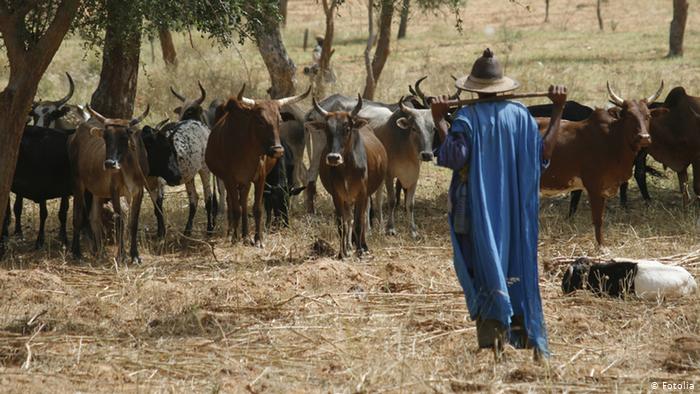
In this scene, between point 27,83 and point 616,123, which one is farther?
point 616,123

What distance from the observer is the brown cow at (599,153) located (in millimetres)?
12445

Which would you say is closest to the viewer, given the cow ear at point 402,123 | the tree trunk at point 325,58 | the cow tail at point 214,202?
the cow ear at point 402,123

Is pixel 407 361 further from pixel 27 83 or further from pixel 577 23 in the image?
pixel 577 23

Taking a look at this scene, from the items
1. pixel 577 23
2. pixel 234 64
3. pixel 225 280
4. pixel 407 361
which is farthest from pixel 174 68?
pixel 577 23

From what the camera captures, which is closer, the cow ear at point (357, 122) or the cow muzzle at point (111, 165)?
the cow muzzle at point (111, 165)

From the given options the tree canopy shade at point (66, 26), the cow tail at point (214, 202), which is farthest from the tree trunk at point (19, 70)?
the cow tail at point (214, 202)

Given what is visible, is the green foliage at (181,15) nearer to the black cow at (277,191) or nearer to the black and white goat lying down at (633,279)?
the black cow at (277,191)

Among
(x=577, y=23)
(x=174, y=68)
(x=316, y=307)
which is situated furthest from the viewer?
(x=577, y=23)

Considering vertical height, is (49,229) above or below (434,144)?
below

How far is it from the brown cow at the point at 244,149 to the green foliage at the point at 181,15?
1273mm

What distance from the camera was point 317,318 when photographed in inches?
358

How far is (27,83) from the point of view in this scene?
32.8 feet

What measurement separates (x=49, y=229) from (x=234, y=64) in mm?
12334

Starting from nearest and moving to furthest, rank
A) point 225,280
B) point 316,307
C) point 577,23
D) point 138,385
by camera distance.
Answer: point 138,385 → point 316,307 → point 225,280 → point 577,23
